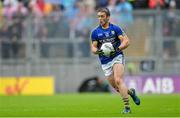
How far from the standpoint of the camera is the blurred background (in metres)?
29.4

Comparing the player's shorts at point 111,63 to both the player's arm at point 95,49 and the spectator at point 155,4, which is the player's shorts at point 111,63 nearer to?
the player's arm at point 95,49

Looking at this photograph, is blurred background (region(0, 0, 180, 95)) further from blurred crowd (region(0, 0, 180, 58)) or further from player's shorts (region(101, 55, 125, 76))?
player's shorts (region(101, 55, 125, 76))

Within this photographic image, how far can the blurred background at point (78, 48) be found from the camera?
96.5 ft

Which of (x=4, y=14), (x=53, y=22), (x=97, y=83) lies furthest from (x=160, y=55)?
(x=4, y=14)

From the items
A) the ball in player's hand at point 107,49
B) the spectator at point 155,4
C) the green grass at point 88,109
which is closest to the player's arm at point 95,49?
the ball in player's hand at point 107,49

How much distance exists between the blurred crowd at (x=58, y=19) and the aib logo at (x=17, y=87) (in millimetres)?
1206

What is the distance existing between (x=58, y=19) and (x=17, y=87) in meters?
3.45

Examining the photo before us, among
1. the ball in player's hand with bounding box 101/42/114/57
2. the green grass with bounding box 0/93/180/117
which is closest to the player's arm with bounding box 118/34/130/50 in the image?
the ball in player's hand with bounding box 101/42/114/57

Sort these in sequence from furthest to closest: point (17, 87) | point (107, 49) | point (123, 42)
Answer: point (17, 87)
point (123, 42)
point (107, 49)

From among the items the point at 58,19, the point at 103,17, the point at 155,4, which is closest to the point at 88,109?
the point at 103,17

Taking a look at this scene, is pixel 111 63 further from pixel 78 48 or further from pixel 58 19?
pixel 58 19

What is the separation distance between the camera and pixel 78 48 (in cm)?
2981

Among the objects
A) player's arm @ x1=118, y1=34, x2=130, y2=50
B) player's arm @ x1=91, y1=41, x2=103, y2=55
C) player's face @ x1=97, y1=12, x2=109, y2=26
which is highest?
player's face @ x1=97, y1=12, x2=109, y2=26

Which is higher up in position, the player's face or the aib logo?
the player's face
